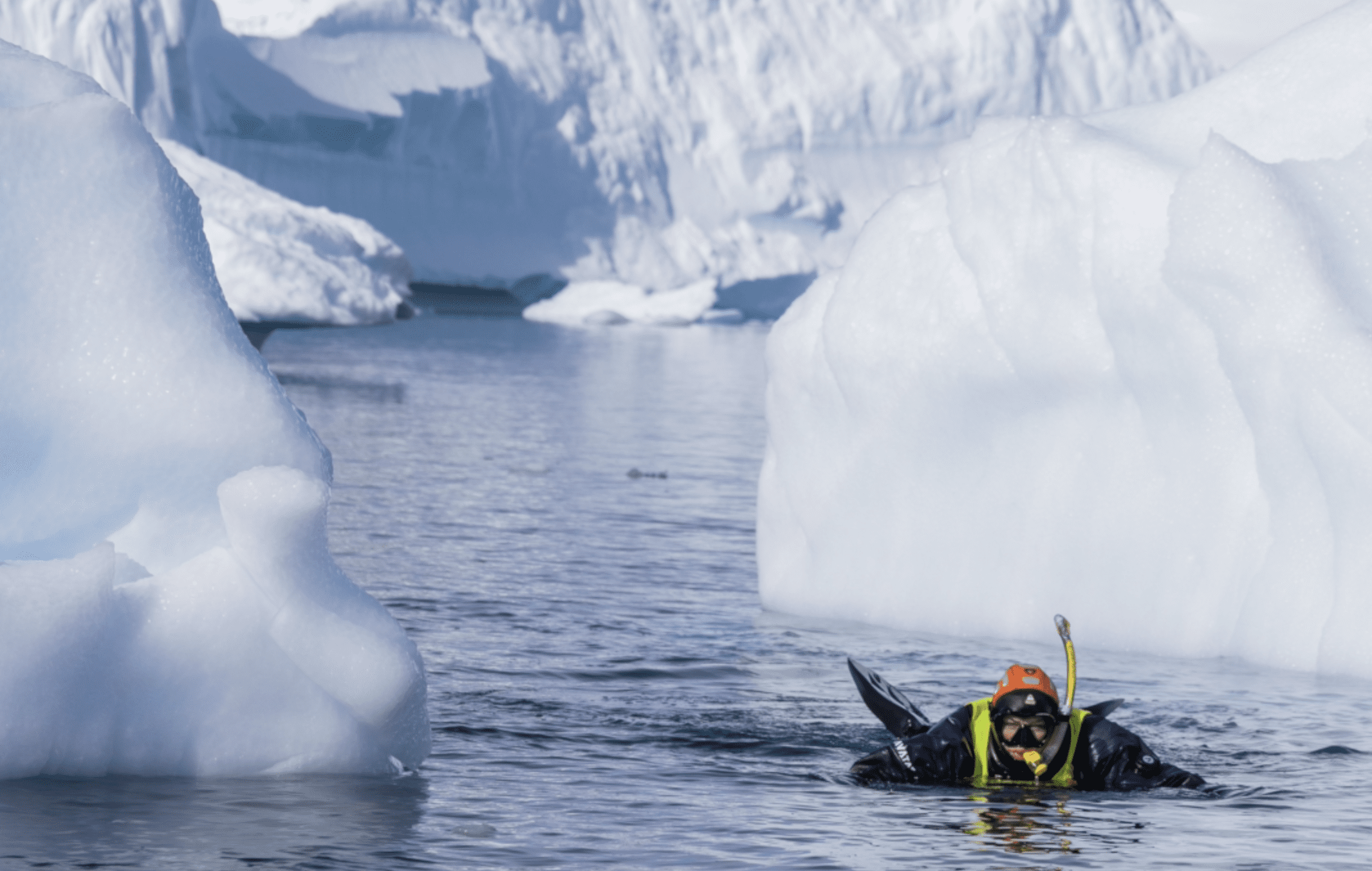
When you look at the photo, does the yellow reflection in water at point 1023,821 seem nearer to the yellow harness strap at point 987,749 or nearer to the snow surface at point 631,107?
the yellow harness strap at point 987,749

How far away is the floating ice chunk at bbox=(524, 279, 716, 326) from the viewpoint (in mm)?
59031

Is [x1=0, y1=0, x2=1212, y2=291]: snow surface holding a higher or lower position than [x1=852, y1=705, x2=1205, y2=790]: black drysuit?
higher

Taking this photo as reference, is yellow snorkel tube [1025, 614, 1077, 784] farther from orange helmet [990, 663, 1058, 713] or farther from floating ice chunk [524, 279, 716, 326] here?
floating ice chunk [524, 279, 716, 326]

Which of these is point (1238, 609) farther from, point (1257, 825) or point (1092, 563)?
point (1257, 825)

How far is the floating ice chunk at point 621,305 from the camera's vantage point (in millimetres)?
59031

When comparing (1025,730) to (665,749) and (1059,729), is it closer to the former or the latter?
(1059,729)

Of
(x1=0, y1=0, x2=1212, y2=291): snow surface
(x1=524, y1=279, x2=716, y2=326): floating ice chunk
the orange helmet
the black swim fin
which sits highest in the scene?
(x1=0, y1=0, x2=1212, y2=291): snow surface

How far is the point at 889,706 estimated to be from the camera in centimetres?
808

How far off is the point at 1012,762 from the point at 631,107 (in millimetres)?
56592

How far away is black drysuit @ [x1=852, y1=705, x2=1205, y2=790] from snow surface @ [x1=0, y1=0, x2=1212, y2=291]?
43.7 metres

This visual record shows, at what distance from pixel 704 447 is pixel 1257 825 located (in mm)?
17126

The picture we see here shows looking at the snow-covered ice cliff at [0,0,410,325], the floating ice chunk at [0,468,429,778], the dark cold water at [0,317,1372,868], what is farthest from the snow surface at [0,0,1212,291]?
the floating ice chunk at [0,468,429,778]

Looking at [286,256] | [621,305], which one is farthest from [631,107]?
[286,256]

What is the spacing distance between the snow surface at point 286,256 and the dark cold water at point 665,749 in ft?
40.4
